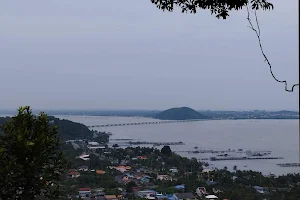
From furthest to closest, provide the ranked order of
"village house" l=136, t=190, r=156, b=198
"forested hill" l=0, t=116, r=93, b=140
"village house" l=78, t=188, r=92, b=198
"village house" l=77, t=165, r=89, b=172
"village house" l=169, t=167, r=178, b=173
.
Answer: "forested hill" l=0, t=116, r=93, b=140 < "village house" l=169, t=167, r=178, b=173 < "village house" l=77, t=165, r=89, b=172 < "village house" l=136, t=190, r=156, b=198 < "village house" l=78, t=188, r=92, b=198

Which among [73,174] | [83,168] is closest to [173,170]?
[83,168]

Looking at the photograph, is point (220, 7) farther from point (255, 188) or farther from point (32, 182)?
point (255, 188)

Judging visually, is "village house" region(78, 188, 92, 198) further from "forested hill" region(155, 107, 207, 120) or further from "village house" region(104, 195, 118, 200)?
"forested hill" region(155, 107, 207, 120)

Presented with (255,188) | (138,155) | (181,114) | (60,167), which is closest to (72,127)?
(138,155)

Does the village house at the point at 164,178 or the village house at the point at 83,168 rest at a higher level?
the village house at the point at 83,168

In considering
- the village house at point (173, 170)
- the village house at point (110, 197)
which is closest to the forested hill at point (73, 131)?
the village house at point (173, 170)

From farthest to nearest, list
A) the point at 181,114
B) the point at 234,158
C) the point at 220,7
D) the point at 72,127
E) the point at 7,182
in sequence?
the point at 181,114, the point at 72,127, the point at 234,158, the point at 7,182, the point at 220,7

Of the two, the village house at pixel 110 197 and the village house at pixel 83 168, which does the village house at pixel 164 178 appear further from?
the village house at pixel 110 197

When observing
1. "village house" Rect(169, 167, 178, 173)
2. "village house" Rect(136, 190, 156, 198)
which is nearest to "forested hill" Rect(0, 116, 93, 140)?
"village house" Rect(169, 167, 178, 173)
